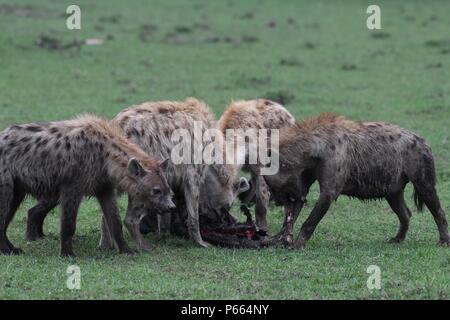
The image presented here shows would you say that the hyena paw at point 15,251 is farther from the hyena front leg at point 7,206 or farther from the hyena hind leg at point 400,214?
the hyena hind leg at point 400,214

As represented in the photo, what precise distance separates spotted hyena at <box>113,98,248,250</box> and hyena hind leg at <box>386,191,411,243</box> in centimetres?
134

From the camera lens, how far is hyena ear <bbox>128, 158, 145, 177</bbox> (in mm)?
7344

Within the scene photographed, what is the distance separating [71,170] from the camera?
7336mm

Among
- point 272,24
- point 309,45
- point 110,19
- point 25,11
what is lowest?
point 309,45

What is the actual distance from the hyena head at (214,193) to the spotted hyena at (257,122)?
28cm

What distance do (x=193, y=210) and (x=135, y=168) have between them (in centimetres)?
96

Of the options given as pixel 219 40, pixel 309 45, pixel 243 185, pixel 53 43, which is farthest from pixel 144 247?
pixel 219 40

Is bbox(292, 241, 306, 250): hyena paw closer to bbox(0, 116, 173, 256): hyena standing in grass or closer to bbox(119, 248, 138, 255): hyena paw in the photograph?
bbox(0, 116, 173, 256): hyena standing in grass

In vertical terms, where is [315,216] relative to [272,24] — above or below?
below

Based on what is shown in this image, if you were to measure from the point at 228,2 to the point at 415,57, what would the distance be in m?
6.12

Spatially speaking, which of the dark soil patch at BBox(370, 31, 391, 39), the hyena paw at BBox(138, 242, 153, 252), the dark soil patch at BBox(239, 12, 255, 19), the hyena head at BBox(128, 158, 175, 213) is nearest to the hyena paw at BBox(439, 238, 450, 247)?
the hyena head at BBox(128, 158, 175, 213)

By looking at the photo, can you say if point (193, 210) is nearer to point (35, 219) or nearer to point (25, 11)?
point (35, 219)

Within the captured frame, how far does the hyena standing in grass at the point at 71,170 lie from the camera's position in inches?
289

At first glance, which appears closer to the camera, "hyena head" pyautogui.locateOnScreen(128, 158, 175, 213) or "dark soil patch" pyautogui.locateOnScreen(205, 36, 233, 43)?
"hyena head" pyautogui.locateOnScreen(128, 158, 175, 213)
